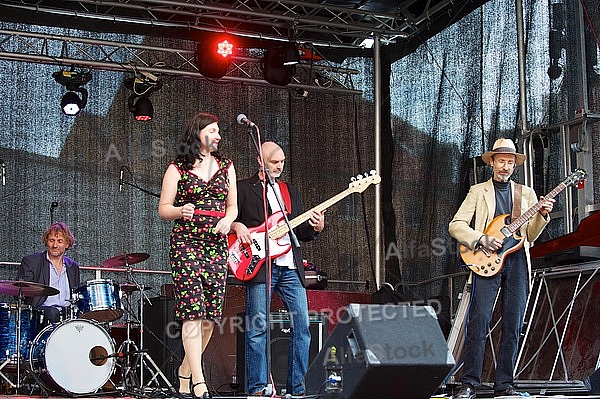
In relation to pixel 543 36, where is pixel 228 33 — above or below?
above

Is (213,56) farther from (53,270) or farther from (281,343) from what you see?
(281,343)

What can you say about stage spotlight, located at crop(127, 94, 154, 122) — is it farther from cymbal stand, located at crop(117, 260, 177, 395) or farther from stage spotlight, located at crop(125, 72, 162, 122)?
cymbal stand, located at crop(117, 260, 177, 395)

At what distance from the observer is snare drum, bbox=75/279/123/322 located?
7277 mm

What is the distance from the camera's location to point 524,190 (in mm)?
5648

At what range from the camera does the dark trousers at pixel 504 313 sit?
17.6 feet

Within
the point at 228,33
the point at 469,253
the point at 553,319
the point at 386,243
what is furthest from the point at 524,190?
the point at 228,33

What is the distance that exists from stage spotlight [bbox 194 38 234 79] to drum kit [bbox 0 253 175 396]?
10.4ft

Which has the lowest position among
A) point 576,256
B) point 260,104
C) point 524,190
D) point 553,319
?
point 553,319

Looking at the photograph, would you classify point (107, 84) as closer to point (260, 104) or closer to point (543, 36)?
point (260, 104)

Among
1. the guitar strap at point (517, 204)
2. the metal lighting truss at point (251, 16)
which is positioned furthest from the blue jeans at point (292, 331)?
the metal lighting truss at point (251, 16)

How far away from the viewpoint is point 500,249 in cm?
542

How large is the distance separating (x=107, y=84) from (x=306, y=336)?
6128mm

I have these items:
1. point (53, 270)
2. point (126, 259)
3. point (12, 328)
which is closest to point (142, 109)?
point (126, 259)

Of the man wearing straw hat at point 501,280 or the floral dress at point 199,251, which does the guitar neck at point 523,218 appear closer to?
the man wearing straw hat at point 501,280
